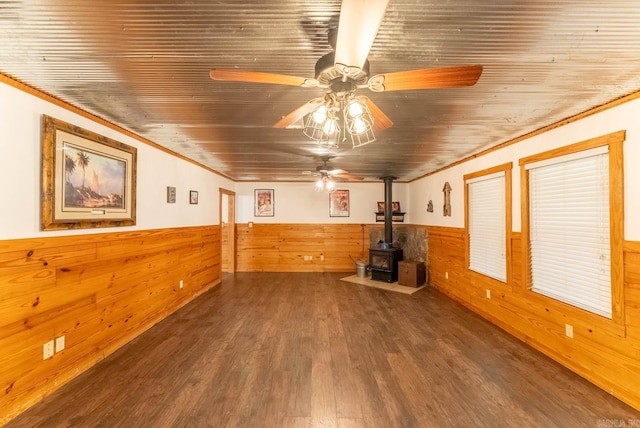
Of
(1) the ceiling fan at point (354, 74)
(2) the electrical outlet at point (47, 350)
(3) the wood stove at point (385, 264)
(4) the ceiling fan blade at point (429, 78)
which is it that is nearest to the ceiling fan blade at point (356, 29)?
(1) the ceiling fan at point (354, 74)

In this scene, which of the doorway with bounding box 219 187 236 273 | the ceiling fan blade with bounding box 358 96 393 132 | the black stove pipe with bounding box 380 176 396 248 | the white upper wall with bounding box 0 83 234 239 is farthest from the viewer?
the doorway with bounding box 219 187 236 273

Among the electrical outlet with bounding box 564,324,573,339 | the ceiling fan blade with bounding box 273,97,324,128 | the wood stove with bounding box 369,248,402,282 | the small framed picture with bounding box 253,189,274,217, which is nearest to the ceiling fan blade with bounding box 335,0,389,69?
the ceiling fan blade with bounding box 273,97,324,128

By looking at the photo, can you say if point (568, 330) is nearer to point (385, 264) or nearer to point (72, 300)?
point (385, 264)

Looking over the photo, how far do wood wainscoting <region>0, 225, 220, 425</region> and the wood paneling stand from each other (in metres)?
3.14

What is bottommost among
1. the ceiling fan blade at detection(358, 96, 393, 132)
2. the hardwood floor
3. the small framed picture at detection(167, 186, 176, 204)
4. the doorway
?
the hardwood floor

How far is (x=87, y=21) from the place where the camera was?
1396mm

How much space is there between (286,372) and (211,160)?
11.4ft

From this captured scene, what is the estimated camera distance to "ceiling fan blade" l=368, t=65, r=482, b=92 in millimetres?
1256

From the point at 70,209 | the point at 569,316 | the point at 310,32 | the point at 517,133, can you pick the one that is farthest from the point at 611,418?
the point at 70,209

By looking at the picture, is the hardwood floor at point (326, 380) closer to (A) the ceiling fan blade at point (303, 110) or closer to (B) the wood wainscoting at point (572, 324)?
(B) the wood wainscoting at point (572, 324)

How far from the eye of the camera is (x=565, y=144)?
2.74 m

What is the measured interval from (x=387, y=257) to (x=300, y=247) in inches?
87.6

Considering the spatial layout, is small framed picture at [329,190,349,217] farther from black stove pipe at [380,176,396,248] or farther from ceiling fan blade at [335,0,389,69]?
ceiling fan blade at [335,0,389,69]

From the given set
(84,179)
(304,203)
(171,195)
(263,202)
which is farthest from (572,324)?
(263,202)
